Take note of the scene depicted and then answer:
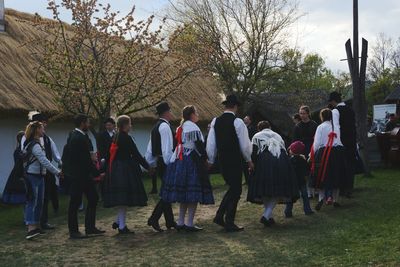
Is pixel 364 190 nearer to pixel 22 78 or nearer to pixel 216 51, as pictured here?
pixel 22 78

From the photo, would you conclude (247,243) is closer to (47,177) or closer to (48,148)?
(47,177)

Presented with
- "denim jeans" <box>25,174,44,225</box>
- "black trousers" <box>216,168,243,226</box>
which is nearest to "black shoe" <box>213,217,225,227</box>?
"black trousers" <box>216,168,243,226</box>

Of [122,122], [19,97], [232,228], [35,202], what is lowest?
[232,228]

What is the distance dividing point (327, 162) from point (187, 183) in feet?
8.63

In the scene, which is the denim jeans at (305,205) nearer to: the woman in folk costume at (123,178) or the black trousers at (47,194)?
the woman in folk costume at (123,178)

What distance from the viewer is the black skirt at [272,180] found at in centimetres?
835

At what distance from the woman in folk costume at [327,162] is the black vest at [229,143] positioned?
190 centimetres

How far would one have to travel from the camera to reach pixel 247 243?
7352mm

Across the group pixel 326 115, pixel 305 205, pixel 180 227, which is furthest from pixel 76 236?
pixel 326 115

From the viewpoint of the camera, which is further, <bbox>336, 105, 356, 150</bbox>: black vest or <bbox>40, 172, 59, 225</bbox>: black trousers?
<bbox>336, 105, 356, 150</bbox>: black vest

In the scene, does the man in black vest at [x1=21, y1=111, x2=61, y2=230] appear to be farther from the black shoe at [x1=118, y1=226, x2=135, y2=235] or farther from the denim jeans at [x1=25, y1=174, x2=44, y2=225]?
the black shoe at [x1=118, y1=226, x2=135, y2=235]

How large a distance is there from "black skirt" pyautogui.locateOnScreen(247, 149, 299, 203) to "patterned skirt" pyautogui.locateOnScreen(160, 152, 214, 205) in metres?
0.68

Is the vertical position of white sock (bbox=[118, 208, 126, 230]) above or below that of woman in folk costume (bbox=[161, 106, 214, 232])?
below

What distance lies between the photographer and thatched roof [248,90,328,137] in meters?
24.2
